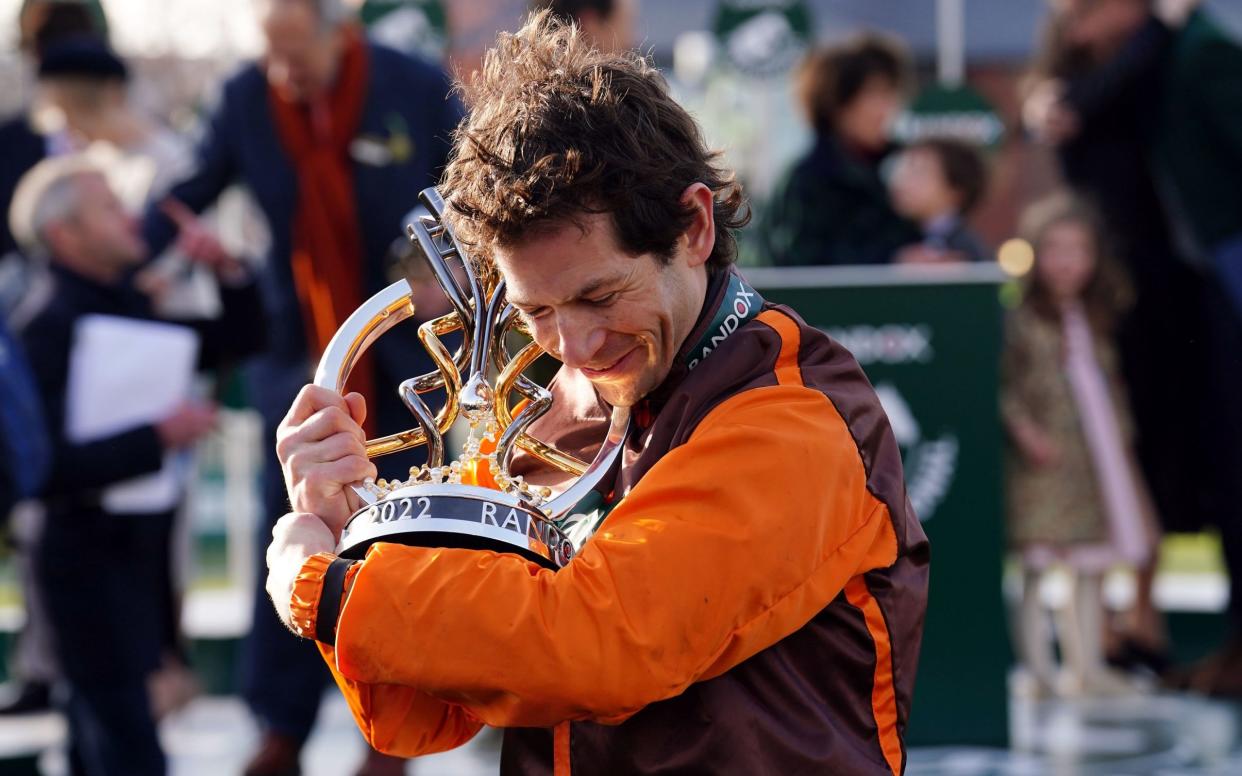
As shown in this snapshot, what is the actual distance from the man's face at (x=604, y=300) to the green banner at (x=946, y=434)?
319 cm

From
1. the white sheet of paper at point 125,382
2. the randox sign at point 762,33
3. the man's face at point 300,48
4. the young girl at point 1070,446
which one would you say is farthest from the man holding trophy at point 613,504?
the randox sign at point 762,33

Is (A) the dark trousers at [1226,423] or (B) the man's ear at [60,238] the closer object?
(B) the man's ear at [60,238]

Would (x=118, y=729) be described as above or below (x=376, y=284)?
below

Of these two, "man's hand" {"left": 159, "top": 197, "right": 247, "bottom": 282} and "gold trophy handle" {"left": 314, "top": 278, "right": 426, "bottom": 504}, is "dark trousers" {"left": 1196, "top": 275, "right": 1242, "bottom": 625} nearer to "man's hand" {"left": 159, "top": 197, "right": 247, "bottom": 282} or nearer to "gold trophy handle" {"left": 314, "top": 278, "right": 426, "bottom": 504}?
"man's hand" {"left": 159, "top": 197, "right": 247, "bottom": 282}

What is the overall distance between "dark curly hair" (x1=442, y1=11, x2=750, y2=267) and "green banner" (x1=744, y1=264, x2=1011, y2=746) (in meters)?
3.22

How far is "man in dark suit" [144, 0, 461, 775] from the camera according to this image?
4.71 meters

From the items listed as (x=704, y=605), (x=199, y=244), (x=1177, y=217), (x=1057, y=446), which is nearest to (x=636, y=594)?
(x=704, y=605)

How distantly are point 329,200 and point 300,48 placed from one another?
1.34 ft

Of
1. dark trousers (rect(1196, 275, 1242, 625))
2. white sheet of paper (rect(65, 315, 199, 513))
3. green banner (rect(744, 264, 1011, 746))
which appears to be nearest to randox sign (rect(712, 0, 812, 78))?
dark trousers (rect(1196, 275, 1242, 625))

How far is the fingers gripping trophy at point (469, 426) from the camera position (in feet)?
6.52

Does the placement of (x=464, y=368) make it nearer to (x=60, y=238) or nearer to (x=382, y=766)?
(x=382, y=766)

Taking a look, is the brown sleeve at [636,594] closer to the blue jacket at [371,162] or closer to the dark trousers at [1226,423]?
the blue jacket at [371,162]

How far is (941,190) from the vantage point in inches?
256

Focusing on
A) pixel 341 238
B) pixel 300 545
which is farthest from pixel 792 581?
pixel 341 238
